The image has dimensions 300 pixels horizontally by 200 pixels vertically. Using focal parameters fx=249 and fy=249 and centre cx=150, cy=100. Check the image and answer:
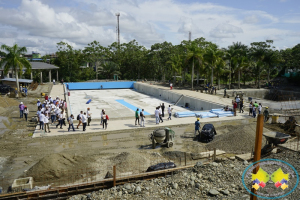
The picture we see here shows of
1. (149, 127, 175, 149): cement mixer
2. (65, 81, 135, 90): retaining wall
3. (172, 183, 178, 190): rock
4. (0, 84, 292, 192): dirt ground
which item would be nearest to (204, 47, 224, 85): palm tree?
(65, 81, 135, 90): retaining wall

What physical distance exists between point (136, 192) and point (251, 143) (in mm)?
8152

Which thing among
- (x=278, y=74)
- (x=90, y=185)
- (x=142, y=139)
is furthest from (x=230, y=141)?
(x=278, y=74)

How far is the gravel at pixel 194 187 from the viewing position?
27.9 ft

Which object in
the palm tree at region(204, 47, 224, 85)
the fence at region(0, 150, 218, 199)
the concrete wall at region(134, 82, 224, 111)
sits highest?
the palm tree at region(204, 47, 224, 85)

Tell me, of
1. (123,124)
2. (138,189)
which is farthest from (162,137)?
(123,124)

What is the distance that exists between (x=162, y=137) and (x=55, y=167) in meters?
5.79

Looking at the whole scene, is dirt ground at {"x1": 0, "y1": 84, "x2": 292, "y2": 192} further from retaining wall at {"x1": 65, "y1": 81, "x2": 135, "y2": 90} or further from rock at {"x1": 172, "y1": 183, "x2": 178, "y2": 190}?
retaining wall at {"x1": 65, "y1": 81, "x2": 135, "y2": 90}

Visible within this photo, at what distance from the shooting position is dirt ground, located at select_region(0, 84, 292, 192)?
35.7 feet

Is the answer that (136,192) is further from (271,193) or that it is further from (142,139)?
(142,139)

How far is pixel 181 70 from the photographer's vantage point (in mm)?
42625

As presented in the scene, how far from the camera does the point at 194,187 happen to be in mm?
8945

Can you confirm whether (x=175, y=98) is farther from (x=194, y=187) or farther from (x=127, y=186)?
(x=127, y=186)

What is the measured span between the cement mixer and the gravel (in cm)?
387

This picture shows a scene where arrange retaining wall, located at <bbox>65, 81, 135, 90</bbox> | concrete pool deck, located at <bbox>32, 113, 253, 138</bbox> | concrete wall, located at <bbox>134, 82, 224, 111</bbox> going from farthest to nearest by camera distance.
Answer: retaining wall, located at <bbox>65, 81, 135, 90</bbox>
concrete wall, located at <bbox>134, 82, 224, 111</bbox>
concrete pool deck, located at <bbox>32, 113, 253, 138</bbox>
